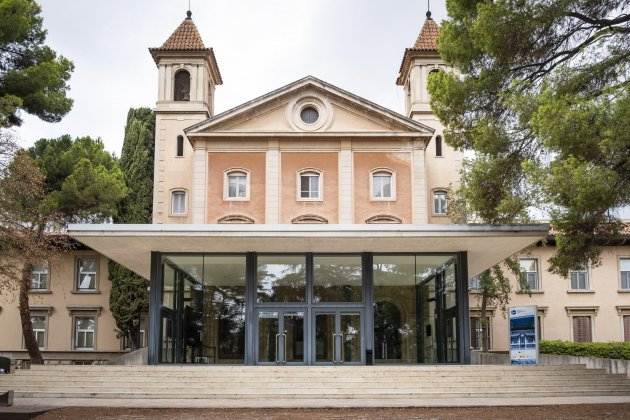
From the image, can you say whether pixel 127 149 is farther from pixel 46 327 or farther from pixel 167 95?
pixel 46 327

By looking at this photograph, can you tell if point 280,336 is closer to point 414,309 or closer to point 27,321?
point 414,309

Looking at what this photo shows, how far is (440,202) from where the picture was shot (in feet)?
133

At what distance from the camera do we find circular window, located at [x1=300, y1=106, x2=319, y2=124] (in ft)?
126

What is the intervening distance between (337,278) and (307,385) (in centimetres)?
559

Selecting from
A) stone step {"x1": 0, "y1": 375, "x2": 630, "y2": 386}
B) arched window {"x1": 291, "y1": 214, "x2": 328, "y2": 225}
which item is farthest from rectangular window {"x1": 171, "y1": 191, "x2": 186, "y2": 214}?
stone step {"x1": 0, "y1": 375, "x2": 630, "y2": 386}

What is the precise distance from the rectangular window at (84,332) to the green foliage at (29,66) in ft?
50.9

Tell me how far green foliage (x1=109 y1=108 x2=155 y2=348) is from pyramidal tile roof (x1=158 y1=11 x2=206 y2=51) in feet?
12.3

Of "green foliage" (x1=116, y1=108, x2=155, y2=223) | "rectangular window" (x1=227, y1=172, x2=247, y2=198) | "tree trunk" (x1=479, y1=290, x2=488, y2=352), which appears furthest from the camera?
"green foliage" (x1=116, y1=108, x2=155, y2=223)

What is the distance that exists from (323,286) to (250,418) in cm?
1006

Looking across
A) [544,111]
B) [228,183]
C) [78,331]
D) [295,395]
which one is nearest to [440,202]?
[228,183]

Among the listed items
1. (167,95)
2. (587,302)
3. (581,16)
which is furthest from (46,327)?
(581,16)

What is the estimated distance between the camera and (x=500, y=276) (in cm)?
3553

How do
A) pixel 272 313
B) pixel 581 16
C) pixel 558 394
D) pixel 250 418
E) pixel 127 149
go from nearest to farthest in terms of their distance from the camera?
1. pixel 250 418
2. pixel 581 16
3. pixel 558 394
4. pixel 272 313
5. pixel 127 149

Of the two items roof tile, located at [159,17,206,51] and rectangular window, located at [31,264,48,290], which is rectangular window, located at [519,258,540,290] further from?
rectangular window, located at [31,264,48,290]
